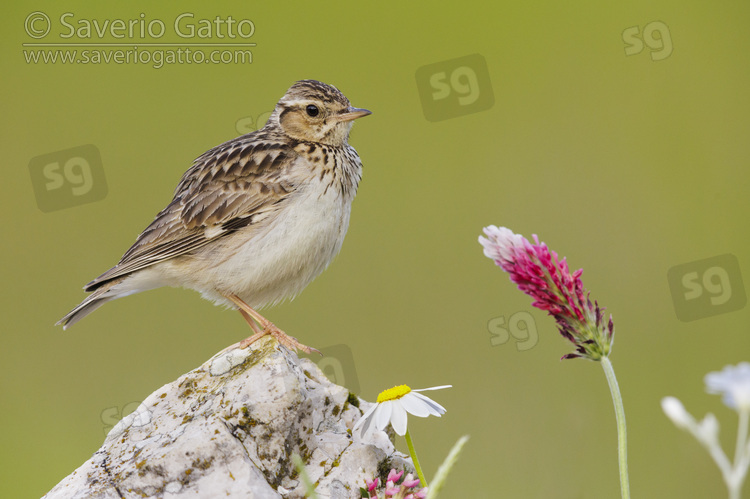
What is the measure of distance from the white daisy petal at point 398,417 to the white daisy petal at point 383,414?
17 mm

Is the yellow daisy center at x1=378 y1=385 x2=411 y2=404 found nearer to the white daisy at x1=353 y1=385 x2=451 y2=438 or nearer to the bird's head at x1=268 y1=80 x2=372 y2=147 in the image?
the white daisy at x1=353 y1=385 x2=451 y2=438

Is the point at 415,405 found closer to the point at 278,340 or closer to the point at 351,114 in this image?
the point at 278,340

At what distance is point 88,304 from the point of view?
6.16 metres

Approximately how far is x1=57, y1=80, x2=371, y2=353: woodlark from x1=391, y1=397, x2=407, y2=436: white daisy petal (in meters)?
1.81

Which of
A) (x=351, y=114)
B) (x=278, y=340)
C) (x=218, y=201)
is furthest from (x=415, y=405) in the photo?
(x=351, y=114)

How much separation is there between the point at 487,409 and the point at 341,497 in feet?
17.5

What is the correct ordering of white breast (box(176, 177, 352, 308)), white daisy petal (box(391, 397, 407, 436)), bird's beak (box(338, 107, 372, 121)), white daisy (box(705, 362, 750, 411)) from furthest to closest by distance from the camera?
1. bird's beak (box(338, 107, 372, 121))
2. white breast (box(176, 177, 352, 308))
3. white daisy petal (box(391, 397, 407, 436))
4. white daisy (box(705, 362, 750, 411))

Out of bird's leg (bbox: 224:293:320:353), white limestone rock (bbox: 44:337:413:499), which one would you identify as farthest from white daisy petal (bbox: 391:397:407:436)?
bird's leg (bbox: 224:293:320:353)

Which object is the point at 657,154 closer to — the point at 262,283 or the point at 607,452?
the point at 607,452

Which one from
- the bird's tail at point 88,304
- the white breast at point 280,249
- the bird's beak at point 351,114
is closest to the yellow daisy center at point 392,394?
the white breast at point 280,249

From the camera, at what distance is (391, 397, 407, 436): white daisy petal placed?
3650 mm

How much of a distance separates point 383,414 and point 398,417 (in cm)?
8

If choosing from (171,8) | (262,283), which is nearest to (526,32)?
(171,8)

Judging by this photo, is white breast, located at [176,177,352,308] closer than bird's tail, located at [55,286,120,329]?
Yes
